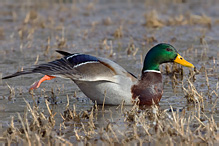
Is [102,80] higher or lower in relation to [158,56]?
lower

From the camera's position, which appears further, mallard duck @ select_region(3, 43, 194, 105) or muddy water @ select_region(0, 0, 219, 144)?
muddy water @ select_region(0, 0, 219, 144)

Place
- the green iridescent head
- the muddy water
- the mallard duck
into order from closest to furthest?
the mallard duck, the green iridescent head, the muddy water

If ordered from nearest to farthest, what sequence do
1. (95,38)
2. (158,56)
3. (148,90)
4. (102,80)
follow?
(102,80)
(148,90)
(158,56)
(95,38)

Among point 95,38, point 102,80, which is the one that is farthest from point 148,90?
point 95,38

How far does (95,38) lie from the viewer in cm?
1140

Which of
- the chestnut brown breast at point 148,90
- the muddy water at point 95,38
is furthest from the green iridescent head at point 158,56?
the muddy water at point 95,38

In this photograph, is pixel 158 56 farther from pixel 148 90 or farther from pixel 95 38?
pixel 95 38

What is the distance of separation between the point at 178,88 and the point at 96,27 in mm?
5573

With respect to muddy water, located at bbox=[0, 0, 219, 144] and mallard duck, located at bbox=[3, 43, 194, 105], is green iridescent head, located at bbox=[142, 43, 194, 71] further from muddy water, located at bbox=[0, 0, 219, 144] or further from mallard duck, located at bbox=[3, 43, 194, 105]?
muddy water, located at bbox=[0, 0, 219, 144]

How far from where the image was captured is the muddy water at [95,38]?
698cm

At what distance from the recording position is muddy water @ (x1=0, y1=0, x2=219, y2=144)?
6980mm

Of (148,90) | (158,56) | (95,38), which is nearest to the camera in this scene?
(148,90)

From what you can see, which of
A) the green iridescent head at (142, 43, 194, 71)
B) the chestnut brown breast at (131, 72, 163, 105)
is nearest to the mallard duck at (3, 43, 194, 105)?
the chestnut brown breast at (131, 72, 163, 105)

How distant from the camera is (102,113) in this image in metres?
6.18
